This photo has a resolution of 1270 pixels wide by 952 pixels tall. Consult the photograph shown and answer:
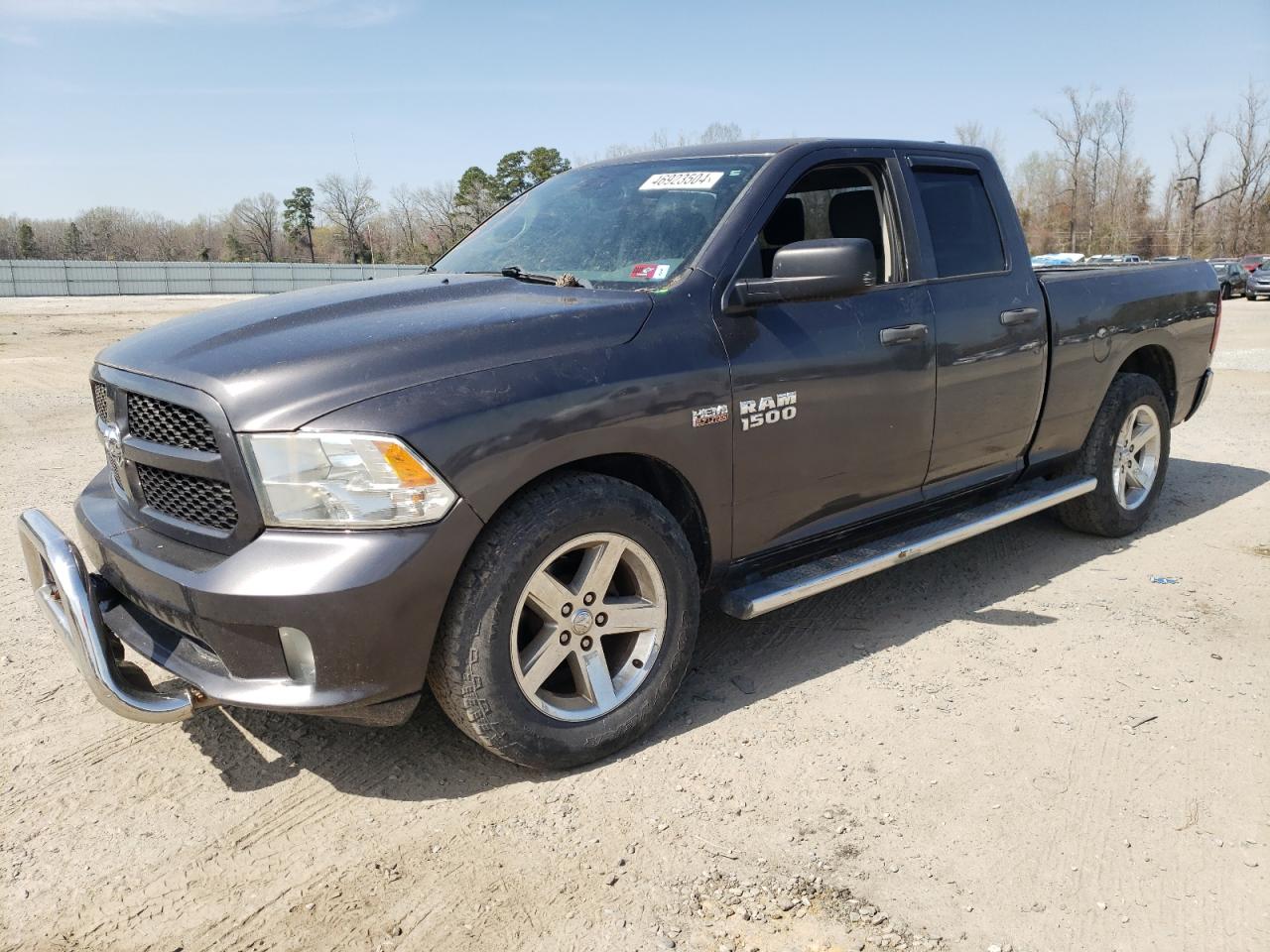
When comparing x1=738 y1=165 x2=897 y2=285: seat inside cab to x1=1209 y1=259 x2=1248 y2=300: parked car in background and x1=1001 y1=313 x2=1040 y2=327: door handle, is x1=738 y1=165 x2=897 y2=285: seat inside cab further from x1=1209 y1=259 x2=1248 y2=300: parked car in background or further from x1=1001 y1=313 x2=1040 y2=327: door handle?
x1=1209 y1=259 x2=1248 y2=300: parked car in background

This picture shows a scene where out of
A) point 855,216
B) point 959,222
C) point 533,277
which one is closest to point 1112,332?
point 959,222

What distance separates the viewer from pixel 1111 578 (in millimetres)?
4895

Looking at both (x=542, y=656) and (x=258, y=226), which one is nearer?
(x=542, y=656)

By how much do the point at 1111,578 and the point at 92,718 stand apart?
179 inches

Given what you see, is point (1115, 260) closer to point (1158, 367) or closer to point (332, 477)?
point (1158, 367)

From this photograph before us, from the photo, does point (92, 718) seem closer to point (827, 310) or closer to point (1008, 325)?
point (827, 310)

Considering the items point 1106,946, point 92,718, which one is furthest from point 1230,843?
point 92,718

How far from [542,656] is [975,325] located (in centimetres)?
246

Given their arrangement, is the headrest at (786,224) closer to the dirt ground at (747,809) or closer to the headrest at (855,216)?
the headrest at (855,216)

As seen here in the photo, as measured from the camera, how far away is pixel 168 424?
2.86 metres

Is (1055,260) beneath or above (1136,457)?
above

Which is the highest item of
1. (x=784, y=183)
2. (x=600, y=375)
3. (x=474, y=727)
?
(x=784, y=183)

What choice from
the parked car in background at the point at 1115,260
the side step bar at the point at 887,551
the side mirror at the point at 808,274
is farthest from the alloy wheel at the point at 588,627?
the parked car in background at the point at 1115,260

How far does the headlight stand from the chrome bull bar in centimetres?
64
